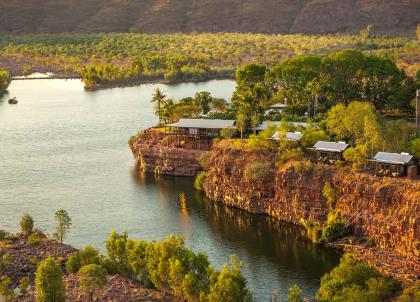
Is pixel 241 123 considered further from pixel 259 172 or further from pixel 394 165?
→ pixel 394 165

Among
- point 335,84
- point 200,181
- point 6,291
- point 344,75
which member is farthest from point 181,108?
point 6,291

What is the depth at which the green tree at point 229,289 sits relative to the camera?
48312 mm

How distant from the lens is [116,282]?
183 ft

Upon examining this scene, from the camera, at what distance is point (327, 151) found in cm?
7356

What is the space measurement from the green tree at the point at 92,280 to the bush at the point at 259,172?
24.6m

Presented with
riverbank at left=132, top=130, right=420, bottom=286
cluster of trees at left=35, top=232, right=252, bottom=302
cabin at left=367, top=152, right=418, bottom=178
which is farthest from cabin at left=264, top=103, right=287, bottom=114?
cluster of trees at left=35, top=232, right=252, bottom=302

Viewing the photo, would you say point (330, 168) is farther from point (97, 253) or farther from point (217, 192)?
point (97, 253)

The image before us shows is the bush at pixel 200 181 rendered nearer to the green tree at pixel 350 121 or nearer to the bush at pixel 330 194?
the green tree at pixel 350 121

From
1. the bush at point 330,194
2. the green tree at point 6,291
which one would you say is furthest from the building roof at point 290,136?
the green tree at point 6,291

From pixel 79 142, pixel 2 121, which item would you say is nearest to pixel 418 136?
pixel 79 142

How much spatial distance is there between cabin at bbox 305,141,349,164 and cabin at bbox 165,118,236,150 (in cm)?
1597

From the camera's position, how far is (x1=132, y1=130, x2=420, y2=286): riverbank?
2361 inches

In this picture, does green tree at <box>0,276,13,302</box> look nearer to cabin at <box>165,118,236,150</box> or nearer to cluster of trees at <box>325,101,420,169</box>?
cluster of trees at <box>325,101,420,169</box>

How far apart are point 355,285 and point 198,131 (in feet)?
136
